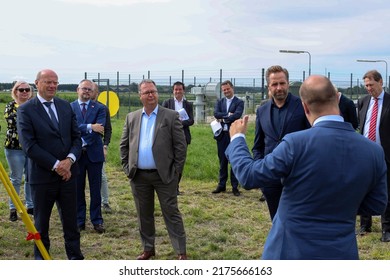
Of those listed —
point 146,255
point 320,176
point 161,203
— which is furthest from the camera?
point 146,255

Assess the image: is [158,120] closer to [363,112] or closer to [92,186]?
[92,186]

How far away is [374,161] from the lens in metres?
2.88

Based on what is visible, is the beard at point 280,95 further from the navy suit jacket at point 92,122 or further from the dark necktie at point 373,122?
the navy suit jacket at point 92,122

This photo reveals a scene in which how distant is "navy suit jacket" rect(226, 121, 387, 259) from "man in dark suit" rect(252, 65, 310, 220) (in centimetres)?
198

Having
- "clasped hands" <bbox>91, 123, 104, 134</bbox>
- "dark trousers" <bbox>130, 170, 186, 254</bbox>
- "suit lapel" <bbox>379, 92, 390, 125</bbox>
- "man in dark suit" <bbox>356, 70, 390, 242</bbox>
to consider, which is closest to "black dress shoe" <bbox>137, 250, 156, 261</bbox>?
"dark trousers" <bbox>130, 170, 186, 254</bbox>

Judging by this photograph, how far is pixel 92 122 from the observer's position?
7.33 metres

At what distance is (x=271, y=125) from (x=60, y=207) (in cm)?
228

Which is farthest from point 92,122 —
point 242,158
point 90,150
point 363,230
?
point 242,158

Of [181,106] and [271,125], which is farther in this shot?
[181,106]

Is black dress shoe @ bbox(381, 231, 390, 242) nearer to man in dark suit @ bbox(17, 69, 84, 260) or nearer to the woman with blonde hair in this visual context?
man in dark suit @ bbox(17, 69, 84, 260)

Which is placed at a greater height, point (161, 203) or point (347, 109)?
point (347, 109)

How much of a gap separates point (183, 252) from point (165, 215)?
1.51 feet

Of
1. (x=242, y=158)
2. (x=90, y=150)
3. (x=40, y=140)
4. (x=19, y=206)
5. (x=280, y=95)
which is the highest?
(x=280, y=95)
